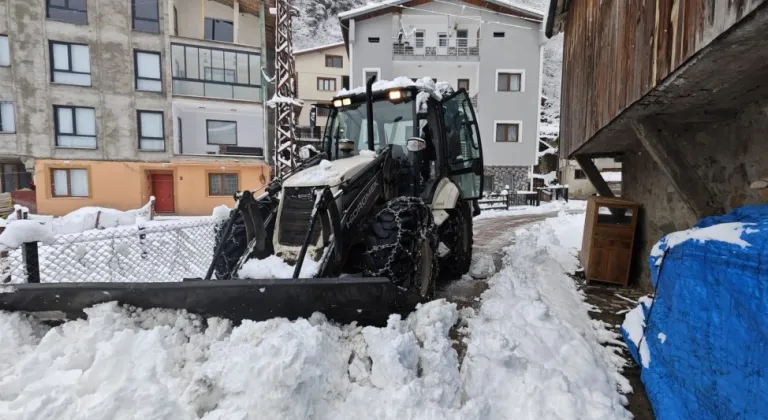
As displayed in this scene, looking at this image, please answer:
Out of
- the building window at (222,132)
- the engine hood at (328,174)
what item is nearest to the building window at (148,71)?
the building window at (222,132)

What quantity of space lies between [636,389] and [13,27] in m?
21.2

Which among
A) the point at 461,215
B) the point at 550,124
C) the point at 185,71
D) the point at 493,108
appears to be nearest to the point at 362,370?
the point at 461,215

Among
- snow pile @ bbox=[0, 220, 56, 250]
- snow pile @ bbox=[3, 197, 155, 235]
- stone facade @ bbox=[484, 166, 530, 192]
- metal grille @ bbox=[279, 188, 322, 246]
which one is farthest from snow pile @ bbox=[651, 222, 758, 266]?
stone facade @ bbox=[484, 166, 530, 192]

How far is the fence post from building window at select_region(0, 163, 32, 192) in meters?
17.9

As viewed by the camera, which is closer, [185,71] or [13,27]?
[13,27]

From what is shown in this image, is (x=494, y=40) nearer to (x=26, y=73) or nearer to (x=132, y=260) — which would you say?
(x=132, y=260)

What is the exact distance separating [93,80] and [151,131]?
2.74 meters

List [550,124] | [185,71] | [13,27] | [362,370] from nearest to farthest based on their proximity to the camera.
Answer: [362,370] → [13,27] → [185,71] → [550,124]

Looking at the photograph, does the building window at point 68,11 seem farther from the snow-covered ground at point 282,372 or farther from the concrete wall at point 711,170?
the concrete wall at point 711,170

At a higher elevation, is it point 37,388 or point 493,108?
point 493,108

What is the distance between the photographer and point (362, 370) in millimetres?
2174

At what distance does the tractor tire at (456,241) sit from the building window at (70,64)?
668 inches

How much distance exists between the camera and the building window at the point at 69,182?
14.9 metres

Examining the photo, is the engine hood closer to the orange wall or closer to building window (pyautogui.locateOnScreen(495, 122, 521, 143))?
the orange wall
